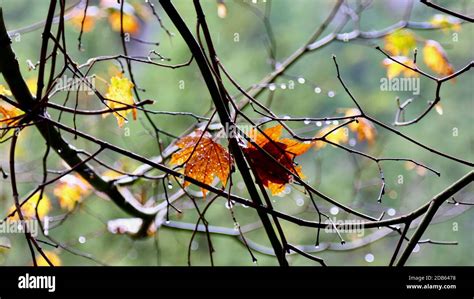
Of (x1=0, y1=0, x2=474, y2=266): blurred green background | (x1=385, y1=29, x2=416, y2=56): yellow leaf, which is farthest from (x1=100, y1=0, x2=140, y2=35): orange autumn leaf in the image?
(x1=385, y1=29, x2=416, y2=56): yellow leaf

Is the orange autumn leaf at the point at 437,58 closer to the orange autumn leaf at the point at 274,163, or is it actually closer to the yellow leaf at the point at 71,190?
the orange autumn leaf at the point at 274,163

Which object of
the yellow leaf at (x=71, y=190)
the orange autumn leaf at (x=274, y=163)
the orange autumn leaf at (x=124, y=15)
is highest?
the orange autumn leaf at (x=124, y=15)

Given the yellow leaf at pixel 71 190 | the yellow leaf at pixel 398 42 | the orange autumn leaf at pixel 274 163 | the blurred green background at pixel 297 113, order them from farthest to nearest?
the blurred green background at pixel 297 113
the yellow leaf at pixel 398 42
the yellow leaf at pixel 71 190
the orange autumn leaf at pixel 274 163

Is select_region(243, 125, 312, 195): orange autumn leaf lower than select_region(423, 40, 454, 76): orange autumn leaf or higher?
lower

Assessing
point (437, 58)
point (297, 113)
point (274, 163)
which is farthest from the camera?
point (297, 113)

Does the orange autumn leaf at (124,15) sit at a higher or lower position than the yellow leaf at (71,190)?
higher

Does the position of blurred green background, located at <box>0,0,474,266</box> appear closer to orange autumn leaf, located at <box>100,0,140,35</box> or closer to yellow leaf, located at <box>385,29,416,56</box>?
orange autumn leaf, located at <box>100,0,140,35</box>

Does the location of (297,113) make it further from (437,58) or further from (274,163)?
(274,163)

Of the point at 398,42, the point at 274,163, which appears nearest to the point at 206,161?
the point at 274,163

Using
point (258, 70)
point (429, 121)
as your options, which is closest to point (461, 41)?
point (429, 121)

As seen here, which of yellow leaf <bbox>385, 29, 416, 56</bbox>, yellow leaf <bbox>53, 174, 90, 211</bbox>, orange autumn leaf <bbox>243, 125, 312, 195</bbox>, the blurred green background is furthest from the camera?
the blurred green background

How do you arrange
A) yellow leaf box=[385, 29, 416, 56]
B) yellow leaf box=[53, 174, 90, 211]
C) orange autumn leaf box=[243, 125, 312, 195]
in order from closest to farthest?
orange autumn leaf box=[243, 125, 312, 195], yellow leaf box=[53, 174, 90, 211], yellow leaf box=[385, 29, 416, 56]

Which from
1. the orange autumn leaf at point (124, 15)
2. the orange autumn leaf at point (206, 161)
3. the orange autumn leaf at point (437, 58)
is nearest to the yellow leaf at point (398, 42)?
the orange autumn leaf at point (437, 58)
